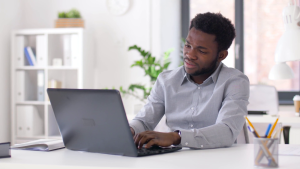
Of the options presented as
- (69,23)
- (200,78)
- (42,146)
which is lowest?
(42,146)

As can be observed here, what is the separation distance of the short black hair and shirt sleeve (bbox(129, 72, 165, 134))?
0.30m

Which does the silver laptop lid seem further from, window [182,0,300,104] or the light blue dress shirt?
window [182,0,300,104]

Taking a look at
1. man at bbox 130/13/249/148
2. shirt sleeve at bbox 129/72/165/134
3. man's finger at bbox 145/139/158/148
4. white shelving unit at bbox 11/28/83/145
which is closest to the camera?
man's finger at bbox 145/139/158/148

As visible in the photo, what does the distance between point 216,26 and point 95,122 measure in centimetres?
70

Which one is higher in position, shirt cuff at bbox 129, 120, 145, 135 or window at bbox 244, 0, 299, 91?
window at bbox 244, 0, 299, 91

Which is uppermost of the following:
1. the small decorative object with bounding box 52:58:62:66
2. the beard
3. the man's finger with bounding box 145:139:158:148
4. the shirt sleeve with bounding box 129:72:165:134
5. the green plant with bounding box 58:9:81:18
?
the green plant with bounding box 58:9:81:18

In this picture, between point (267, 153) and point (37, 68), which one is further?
point (37, 68)

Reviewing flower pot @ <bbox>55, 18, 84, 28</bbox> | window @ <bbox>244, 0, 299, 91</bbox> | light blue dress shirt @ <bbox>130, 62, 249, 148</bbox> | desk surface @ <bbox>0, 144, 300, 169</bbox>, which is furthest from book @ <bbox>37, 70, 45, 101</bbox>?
desk surface @ <bbox>0, 144, 300, 169</bbox>

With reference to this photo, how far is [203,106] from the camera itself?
157cm

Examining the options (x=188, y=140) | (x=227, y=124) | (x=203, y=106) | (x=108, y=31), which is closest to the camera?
(x=188, y=140)

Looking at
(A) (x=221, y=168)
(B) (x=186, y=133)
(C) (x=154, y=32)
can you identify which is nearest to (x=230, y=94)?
(B) (x=186, y=133)

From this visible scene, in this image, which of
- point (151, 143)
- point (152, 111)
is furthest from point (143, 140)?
point (152, 111)

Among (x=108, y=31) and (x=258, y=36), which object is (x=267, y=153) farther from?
(x=258, y=36)

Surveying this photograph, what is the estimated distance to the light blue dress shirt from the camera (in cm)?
135
